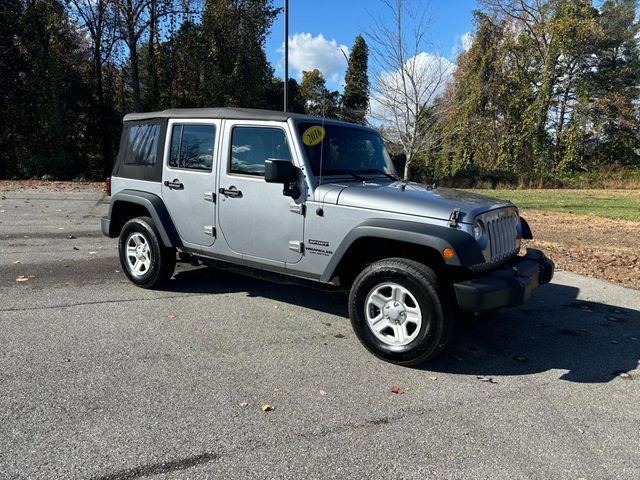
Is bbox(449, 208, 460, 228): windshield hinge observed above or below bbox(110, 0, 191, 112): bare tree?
below

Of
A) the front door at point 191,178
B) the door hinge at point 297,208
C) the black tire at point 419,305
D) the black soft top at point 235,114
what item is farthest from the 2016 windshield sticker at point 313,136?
the black tire at point 419,305

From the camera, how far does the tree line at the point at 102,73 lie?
2144 centimetres

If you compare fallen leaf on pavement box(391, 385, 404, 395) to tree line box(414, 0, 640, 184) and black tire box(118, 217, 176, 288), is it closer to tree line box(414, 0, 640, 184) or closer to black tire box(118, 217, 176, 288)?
black tire box(118, 217, 176, 288)

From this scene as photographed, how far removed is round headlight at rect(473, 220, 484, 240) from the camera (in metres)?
3.71

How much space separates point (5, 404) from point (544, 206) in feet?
57.1

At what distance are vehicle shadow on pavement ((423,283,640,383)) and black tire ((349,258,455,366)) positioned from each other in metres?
0.24

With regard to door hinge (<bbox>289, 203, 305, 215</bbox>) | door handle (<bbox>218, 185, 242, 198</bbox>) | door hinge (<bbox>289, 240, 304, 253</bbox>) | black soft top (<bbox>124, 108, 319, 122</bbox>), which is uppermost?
black soft top (<bbox>124, 108, 319, 122</bbox>)

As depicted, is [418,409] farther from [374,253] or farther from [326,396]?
[374,253]

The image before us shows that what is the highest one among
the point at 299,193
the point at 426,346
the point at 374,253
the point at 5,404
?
the point at 299,193

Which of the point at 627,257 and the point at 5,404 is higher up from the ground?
the point at 627,257

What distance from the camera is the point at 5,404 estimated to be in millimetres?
3076

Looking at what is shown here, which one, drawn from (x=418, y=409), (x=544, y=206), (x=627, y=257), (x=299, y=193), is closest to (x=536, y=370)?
(x=418, y=409)

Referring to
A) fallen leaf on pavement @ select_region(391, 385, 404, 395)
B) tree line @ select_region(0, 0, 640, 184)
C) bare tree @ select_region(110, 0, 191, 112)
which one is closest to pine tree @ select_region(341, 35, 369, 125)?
tree line @ select_region(0, 0, 640, 184)

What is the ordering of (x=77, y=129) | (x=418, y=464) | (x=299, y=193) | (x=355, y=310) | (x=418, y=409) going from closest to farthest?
(x=418, y=464)
(x=418, y=409)
(x=355, y=310)
(x=299, y=193)
(x=77, y=129)
